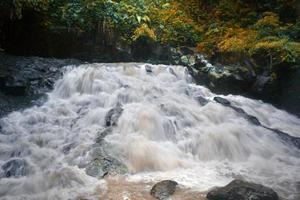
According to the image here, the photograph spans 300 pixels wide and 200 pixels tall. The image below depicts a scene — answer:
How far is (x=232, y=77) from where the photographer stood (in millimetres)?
10516

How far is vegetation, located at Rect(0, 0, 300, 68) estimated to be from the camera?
10875mm

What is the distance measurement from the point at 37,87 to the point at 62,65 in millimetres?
1333

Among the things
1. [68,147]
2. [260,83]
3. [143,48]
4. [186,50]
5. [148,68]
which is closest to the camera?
[68,147]

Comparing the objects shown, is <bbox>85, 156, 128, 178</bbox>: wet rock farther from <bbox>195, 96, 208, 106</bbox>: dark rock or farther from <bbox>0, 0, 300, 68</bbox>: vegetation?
<bbox>0, 0, 300, 68</bbox>: vegetation

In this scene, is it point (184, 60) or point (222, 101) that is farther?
point (184, 60)

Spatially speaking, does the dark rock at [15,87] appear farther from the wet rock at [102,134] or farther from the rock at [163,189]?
the rock at [163,189]

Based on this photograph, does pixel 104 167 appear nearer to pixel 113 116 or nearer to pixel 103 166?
pixel 103 166

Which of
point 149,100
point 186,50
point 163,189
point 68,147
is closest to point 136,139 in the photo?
point 68,147

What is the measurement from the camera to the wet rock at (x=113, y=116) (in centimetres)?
732

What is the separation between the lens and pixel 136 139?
6738 mm

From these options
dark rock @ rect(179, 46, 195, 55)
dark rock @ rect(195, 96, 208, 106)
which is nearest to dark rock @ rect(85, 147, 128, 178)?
dark rock @ rect(195, 96, 208, 106)

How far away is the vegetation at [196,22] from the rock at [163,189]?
6966 millimetres

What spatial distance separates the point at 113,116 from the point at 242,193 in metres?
3.73

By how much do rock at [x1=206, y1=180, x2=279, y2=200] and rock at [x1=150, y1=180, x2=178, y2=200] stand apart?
22.9 inches
